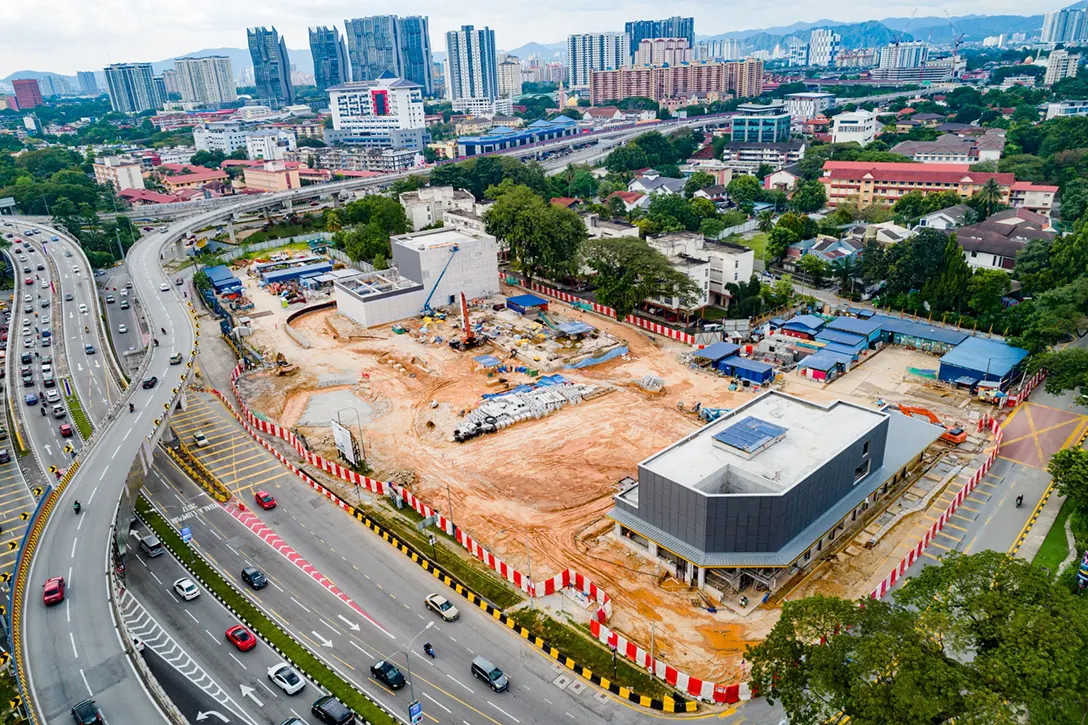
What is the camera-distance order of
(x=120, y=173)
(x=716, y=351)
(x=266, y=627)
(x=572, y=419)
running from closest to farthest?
(x=266, y=627), (x=572, y=419), (x=716, y=351), (x=120, y=173)

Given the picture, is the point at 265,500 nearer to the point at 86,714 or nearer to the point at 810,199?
the point at 86,714

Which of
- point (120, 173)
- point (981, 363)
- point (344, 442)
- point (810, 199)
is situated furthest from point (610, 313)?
point (120, 173)

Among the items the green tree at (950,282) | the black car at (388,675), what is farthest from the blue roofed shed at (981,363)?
the black car at (388,675)

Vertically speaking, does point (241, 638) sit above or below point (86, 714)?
below

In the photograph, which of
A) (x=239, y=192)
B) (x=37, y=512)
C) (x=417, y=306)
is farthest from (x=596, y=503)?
(x=239, y=192)

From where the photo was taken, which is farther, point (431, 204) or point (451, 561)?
point (431, 204)

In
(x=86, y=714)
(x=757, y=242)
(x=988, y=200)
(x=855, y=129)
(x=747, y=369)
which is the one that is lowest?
(x=747, y=369)

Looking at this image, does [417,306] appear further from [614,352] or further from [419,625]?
[419,625]

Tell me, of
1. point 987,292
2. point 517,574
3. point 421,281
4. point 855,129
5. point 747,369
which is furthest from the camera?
point 855,129
